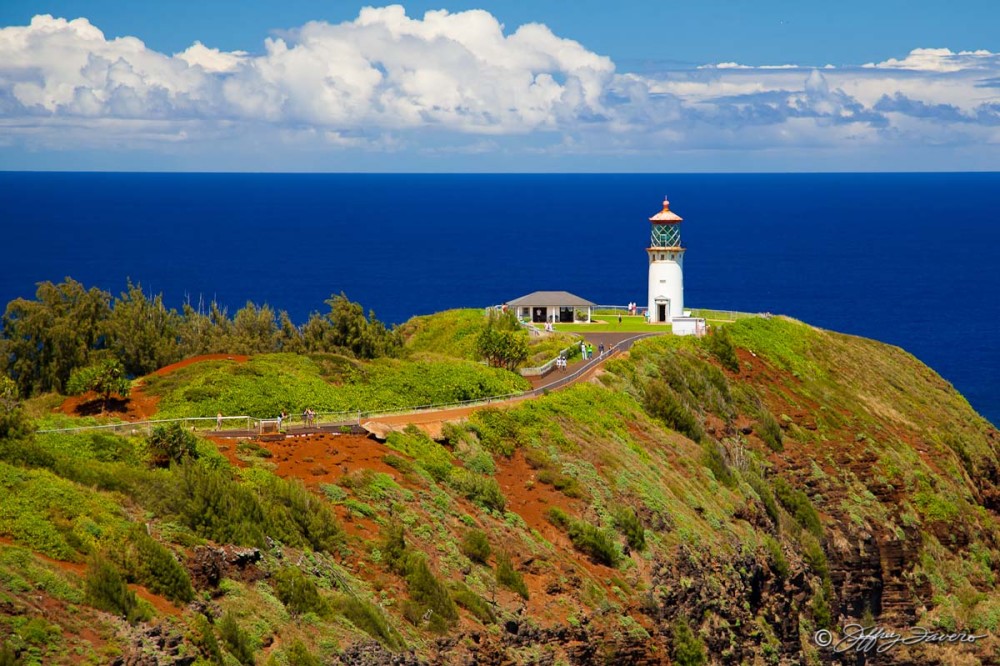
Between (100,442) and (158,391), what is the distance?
37.1ft

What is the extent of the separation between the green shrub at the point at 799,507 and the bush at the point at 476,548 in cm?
2142

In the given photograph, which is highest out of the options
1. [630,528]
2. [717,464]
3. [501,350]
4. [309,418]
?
[501,350]

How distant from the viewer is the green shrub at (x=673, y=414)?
5328 centimetres

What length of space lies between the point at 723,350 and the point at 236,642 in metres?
40.2

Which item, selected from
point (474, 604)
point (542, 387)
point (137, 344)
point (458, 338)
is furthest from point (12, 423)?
point (458, 338)

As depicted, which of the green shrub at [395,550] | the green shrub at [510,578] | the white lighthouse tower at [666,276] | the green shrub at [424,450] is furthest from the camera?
the white lighthouse tower at [666,276]

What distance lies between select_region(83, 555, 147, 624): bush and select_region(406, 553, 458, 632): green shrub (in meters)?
7.76

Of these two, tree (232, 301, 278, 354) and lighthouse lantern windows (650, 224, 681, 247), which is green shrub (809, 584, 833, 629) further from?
lighthouse lantern windows (650, 224, 681, 247)

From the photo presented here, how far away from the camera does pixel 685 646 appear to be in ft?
128

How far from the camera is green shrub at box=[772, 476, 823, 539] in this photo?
53781 millimetres

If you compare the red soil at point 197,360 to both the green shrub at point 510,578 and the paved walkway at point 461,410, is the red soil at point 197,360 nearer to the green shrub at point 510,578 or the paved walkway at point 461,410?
the paved walkway at point 461,410

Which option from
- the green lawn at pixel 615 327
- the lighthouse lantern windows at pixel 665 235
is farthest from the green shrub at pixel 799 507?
the lighthouse lantern windows at pixel 665 235

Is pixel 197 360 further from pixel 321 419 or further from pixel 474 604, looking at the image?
pixel 474 604

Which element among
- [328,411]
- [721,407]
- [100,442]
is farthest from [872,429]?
[100,442]
